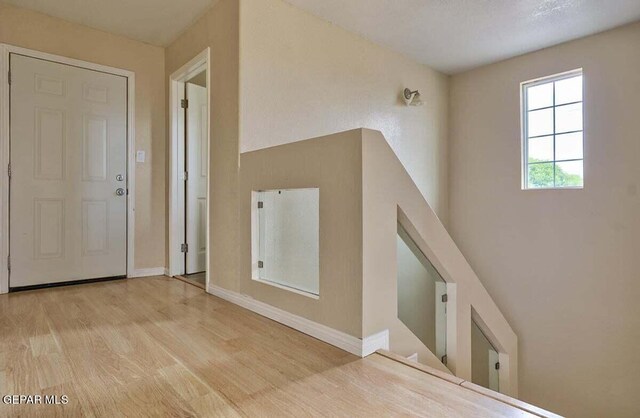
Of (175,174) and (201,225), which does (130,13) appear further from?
(201,225)

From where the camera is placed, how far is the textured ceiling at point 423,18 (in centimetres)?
293

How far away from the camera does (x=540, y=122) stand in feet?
12.9

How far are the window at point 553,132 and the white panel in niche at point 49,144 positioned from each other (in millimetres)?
4705

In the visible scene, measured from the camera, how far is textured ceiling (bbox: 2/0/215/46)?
2910 mm

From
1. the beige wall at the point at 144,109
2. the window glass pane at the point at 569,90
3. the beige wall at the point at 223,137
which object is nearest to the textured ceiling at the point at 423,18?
the beige wall at the point at 144,109

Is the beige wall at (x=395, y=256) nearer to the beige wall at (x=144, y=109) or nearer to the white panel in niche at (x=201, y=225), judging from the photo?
the white panel in niche at (x=201, y=225)

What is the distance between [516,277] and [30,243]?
15.9 ft

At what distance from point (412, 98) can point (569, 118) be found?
1612 mm

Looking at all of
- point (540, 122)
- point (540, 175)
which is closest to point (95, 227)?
point (540, 175)

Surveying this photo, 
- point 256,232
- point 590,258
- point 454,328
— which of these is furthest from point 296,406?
point 590,258

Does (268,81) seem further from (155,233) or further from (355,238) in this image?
(155,233)

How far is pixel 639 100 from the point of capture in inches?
127

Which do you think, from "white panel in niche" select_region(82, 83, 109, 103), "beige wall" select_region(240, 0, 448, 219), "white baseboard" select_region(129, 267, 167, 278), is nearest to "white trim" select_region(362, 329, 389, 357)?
"beige wall" select_region(240, 0, 448, 219)

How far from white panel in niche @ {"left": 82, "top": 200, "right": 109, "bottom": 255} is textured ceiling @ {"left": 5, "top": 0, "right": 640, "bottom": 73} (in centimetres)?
167
